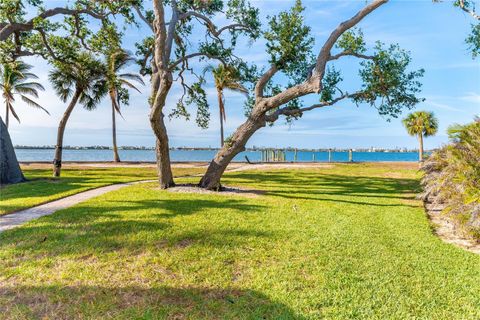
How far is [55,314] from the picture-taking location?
10.4 feet

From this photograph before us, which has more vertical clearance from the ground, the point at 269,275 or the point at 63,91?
the point at 63,91

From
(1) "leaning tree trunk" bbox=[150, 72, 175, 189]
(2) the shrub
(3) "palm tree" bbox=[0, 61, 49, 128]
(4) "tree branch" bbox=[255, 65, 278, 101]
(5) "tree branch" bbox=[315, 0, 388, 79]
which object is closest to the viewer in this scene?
(2) the shrub

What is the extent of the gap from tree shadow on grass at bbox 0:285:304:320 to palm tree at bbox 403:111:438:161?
29284 mm

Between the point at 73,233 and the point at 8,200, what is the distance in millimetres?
5020

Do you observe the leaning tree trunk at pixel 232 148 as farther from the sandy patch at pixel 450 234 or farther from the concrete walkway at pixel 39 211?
the sandy patch at pixel 450 234

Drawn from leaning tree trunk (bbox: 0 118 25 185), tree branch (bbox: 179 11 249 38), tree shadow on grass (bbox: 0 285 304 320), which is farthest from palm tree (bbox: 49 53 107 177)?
tree shadow on grass (bbox: 0 285 304 320)

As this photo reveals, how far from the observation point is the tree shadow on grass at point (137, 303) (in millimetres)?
3166

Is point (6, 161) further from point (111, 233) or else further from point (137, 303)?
point (137, 303)

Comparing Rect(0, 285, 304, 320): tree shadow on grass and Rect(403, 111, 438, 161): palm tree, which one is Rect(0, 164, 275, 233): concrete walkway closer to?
Rect(0, 285, 304, 320): tree shadow on grass

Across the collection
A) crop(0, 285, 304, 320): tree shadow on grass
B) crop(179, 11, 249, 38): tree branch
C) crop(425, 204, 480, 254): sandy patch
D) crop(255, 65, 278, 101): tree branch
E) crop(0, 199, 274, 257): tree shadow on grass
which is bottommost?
crop(425, 204, 480, 254): sandy patch

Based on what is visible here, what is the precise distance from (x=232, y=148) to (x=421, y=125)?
2385 cm

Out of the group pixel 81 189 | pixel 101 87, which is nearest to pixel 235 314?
pixel 81 189

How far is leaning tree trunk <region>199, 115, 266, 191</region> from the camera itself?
1101 cm

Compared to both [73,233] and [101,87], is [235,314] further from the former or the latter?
[101,87]
